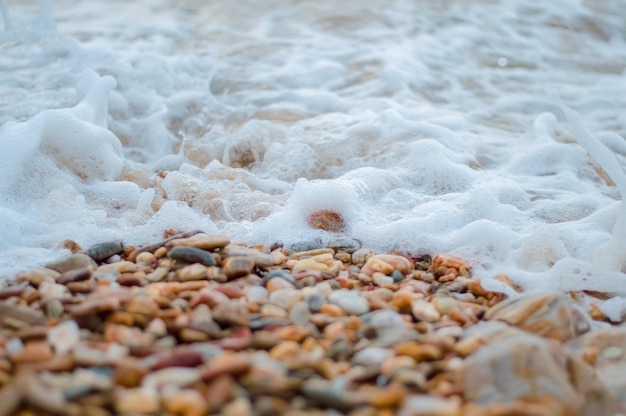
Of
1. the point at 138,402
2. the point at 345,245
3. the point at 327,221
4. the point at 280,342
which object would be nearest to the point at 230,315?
the point at 280,342

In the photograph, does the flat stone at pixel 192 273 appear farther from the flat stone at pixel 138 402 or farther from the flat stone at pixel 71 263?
the flat stone at pixel 138 402

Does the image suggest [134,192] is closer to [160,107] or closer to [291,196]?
[291,196]

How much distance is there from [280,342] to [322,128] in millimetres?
2381

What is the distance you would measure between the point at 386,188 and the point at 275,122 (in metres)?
1.24

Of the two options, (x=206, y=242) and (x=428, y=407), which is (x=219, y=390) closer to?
(x=428, y=407)

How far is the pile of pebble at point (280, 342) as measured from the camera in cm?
125

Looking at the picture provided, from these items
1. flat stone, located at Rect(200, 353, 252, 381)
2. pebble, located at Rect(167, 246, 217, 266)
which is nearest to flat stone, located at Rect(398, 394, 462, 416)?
flat stone, located at Rect(200, 353, 252, 381)

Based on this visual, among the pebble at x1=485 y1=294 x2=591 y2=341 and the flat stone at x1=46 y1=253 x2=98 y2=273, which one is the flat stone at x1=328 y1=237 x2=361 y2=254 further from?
the flat stone at x1=46 y1=253 x2=98 y2=273

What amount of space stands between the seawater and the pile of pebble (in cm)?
32

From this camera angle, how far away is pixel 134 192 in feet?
9.12

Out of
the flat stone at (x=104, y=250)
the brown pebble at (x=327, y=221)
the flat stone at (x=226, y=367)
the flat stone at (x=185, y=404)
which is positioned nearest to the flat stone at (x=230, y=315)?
the flat stone at (x=226, y=367)

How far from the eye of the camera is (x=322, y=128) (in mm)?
3707

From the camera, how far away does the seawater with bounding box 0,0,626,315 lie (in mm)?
2393

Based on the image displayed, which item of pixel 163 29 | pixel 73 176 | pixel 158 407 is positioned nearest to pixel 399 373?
pixel 158 407
